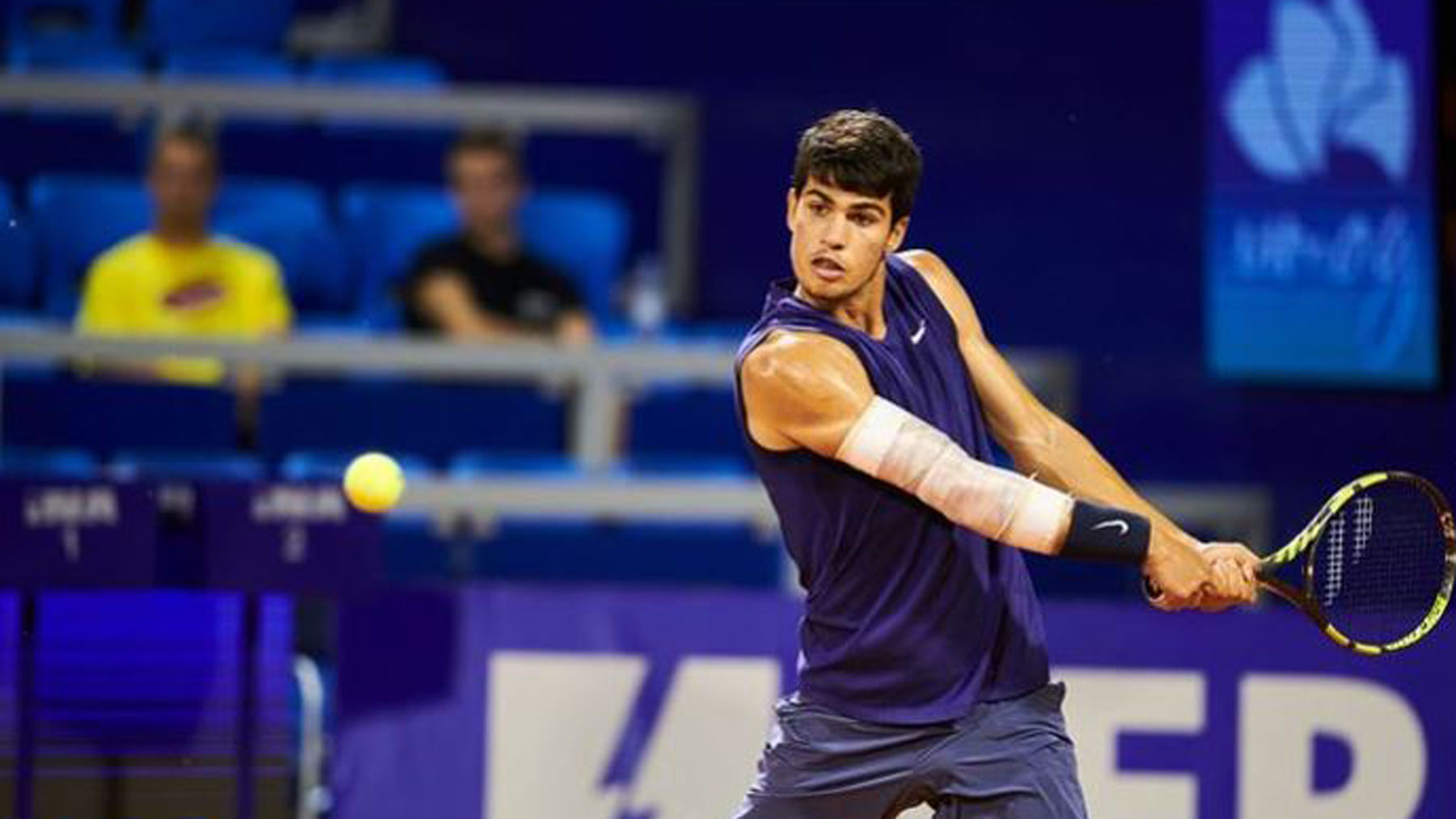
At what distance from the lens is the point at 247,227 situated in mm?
8844

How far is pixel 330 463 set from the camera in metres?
7.70

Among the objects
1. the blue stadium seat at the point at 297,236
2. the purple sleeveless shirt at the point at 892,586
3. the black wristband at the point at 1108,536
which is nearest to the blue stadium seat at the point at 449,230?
the blue stadium seat at the point at 297,236

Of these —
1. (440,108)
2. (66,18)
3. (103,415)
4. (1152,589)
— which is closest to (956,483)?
(1152,589)

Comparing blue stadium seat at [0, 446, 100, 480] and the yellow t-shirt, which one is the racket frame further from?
the yellow t-shirt

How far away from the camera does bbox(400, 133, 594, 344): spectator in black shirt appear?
8484mm

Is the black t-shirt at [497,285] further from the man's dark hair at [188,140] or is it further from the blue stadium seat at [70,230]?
the blue stadium seat at [70,230]

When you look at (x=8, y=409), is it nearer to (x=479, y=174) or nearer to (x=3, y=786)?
(x=479, y=174)

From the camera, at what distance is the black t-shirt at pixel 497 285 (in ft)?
28.1

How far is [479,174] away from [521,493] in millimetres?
1401

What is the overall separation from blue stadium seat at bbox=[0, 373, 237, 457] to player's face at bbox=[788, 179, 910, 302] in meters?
3.61

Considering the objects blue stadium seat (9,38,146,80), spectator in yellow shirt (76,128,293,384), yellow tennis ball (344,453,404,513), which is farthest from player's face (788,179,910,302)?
blue stadium seat (9,38,146,80)

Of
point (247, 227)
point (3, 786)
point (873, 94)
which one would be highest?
point (873, 94)

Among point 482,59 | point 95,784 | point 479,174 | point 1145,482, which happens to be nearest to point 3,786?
point 95,784

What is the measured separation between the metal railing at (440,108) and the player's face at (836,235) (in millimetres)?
4716
